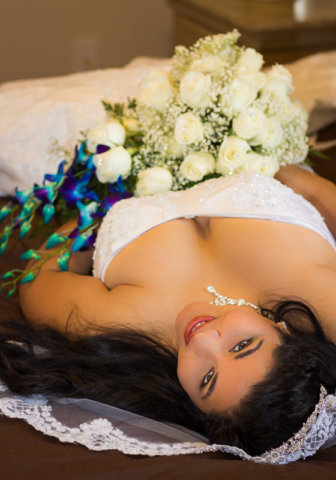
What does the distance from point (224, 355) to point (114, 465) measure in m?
0.32

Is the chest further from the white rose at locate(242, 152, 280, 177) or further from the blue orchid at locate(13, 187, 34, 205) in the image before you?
the blue orchid at locate(13, 187, 34, 205)

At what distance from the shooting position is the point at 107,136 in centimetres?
165

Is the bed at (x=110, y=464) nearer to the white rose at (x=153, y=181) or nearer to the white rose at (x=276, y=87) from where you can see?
the white rose at (x=153, y=181)

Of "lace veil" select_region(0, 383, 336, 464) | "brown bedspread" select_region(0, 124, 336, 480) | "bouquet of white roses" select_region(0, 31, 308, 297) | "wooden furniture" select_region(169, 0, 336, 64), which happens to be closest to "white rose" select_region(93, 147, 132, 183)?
"bouquet of white roses" select_region(0, 31, 308, 297)

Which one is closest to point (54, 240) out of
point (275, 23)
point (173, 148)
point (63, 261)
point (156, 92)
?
point (63, 261)

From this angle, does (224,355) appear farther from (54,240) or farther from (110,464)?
(54,240)

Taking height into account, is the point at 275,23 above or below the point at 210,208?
above

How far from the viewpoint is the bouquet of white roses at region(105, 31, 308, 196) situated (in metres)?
1.59

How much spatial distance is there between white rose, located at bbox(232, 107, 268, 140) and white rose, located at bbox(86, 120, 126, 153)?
13.7 inches

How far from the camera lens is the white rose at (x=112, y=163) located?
1598 millimetres

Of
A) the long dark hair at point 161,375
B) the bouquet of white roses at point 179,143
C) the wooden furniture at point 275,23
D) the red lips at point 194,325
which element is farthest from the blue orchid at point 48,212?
the wooden furniture at point 275,23

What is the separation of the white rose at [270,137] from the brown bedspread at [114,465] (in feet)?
2.95

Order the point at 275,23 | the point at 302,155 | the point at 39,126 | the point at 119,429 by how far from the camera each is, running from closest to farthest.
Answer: the point at 119,429, the point at 302,155, the point at 39,126, the point at 275,23

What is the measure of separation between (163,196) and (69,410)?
2.14 ft
